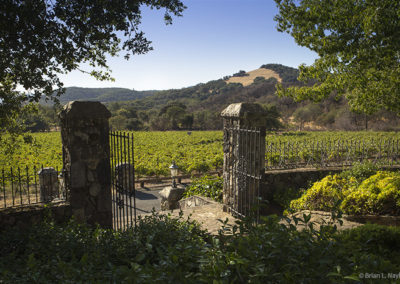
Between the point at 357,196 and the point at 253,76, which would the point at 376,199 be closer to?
the point at 357,196

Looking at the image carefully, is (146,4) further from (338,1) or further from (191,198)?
(191,198)

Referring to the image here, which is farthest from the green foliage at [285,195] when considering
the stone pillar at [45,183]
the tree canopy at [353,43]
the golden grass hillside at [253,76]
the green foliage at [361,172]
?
the golden grass hillside at [253,76]

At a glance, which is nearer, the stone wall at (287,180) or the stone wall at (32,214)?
the stone wall at (32,214)

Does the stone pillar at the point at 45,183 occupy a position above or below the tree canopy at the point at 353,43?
below

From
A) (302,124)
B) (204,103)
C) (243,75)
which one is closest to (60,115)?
(302,124)

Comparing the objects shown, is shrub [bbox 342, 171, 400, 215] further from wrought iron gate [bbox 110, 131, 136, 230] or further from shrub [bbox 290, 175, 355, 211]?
wrought iron gate [bbox 110, 131, 136, 230]

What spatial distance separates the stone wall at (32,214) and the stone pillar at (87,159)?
174 mm

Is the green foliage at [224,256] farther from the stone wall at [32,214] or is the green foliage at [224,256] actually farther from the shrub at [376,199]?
the shrub at [376,199]

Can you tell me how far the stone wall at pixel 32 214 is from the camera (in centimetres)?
435

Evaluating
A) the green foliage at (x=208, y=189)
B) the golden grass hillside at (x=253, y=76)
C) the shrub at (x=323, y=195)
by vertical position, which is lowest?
the green foliage at (x=208, y=189)

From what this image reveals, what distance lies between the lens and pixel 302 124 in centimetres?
5422

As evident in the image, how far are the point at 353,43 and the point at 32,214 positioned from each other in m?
8.01

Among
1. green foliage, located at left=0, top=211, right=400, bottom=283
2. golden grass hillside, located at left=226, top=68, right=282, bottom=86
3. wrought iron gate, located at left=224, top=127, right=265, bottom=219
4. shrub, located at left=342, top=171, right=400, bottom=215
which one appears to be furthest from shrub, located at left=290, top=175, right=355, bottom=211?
golden grass hillside, located at left=226, top=68, right=282, bottom=86

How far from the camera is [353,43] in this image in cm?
691
